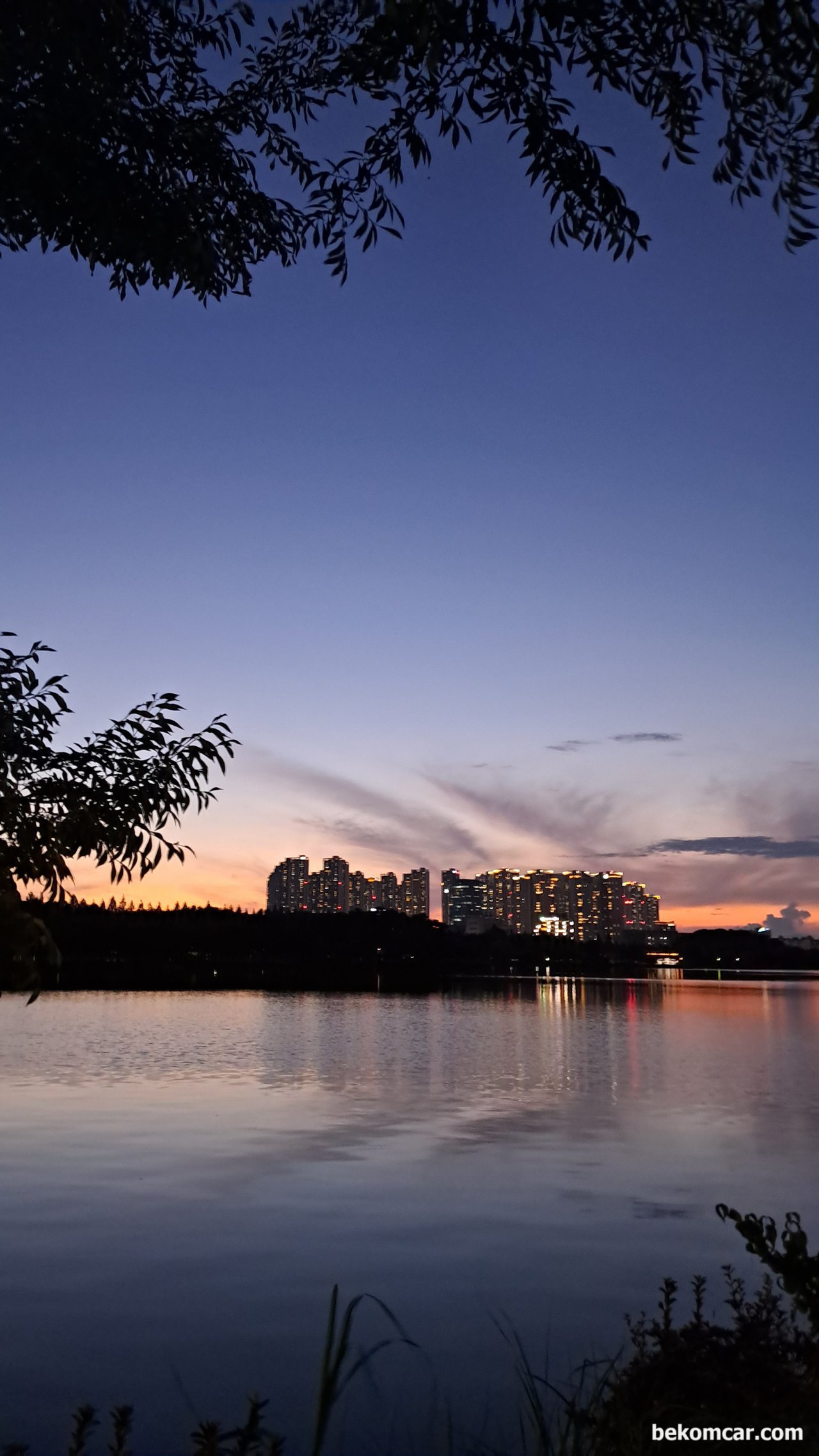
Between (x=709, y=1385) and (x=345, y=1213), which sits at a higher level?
(x=709, y=1385)

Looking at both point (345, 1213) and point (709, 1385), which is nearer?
point (709, 1385)

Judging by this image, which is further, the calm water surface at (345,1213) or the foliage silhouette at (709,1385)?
the calm water surface at (345,1213)

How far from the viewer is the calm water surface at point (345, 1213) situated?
38.2 ft

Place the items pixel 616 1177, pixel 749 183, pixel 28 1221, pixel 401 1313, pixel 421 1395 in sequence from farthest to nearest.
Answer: pixel 616 1177 → pixel 28 1221 → pixel 401 1313 → pixel 421 1395 → pixel 749 183

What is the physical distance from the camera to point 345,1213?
61.5ft

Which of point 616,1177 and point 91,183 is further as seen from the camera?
point 616,1177

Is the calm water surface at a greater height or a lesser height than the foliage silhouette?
lesser

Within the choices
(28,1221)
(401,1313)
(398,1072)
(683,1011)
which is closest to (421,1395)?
(401,1313)

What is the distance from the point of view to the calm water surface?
11641 mm

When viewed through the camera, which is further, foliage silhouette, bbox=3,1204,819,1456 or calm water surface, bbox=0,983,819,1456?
calm water surface, bbox=0,983,819,1456

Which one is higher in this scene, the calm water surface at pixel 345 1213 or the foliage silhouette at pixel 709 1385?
the foliage silhouette at pixel 709 1385

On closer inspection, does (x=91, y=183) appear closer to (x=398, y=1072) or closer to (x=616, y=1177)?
(x=616, y=1177)

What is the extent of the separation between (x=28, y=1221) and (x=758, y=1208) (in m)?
11.4

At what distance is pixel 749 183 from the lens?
8.95 meters
